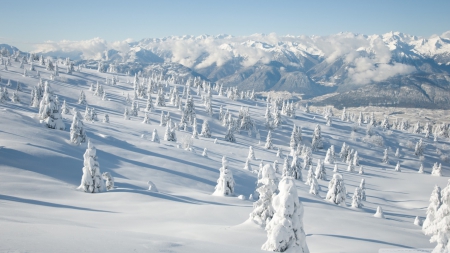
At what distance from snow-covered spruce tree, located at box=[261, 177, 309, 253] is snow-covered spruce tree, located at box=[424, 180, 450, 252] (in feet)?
32.7

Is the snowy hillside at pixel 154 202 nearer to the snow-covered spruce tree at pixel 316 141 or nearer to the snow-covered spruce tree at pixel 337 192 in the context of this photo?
the snow-covered spruce tree at pixel 337 192

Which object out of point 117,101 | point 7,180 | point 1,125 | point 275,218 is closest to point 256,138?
point 117,101

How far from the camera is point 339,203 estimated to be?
53312 mm

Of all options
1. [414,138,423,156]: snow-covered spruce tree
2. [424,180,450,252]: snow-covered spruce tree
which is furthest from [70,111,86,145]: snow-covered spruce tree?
[414,138,423,156]: snow-covered spruce tree

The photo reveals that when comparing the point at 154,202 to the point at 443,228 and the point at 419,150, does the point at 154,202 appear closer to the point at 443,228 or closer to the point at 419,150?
the point at 443,228

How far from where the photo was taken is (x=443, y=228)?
63.8 ft

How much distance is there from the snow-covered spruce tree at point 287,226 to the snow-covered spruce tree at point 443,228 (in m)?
9.97

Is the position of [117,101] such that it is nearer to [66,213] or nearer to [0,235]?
[66,213]

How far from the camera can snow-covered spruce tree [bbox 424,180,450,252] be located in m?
18.6

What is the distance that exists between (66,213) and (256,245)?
14640mm

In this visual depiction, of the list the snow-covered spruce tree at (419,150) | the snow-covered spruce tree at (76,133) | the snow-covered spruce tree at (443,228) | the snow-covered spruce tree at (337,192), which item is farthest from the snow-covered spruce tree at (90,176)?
the snow-covered spruce tree at (419,150)

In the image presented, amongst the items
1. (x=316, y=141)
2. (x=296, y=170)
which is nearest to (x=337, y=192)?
(x=296, y=170)

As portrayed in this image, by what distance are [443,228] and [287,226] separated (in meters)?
12.1

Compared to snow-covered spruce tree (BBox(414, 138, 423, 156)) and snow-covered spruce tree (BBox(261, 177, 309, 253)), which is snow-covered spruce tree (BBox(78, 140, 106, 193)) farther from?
snow-covered spruce tree (BBox(414, 138, 423, 156))
